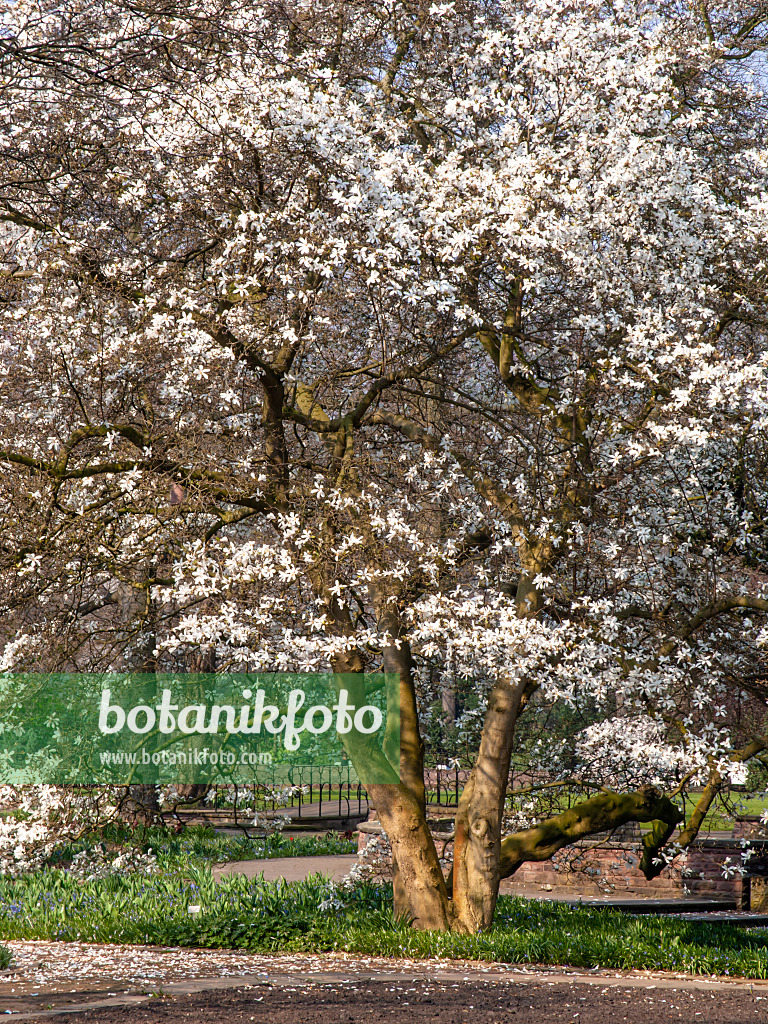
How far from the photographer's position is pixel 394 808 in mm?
8508

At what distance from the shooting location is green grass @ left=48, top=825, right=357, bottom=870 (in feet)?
32.7

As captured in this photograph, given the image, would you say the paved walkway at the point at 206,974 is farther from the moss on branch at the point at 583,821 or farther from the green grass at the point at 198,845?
the moss on branch at the point at 583,821

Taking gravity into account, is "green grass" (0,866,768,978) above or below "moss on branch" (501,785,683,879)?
below

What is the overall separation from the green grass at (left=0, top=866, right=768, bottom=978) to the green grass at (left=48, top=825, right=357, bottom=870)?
0.53 metres

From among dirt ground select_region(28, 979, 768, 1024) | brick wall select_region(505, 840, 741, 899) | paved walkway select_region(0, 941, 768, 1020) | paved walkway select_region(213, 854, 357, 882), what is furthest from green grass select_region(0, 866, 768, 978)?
brick wall select_region(505, 840, 741, 899)

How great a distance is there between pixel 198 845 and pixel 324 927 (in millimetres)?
5102

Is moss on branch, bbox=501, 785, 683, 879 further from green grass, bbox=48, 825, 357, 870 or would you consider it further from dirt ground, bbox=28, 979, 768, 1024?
green grass, bbox=48, 825, 357, 870

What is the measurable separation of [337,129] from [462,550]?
11.3 ft

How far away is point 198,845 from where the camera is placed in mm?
13234

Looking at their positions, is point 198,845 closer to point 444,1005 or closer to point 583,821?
point 583,821

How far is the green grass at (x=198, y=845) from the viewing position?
9.98 metres

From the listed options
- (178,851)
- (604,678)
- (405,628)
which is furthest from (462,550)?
(178,851)

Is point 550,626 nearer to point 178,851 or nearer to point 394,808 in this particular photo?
point 394,808

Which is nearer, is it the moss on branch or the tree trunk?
the tree trunk
